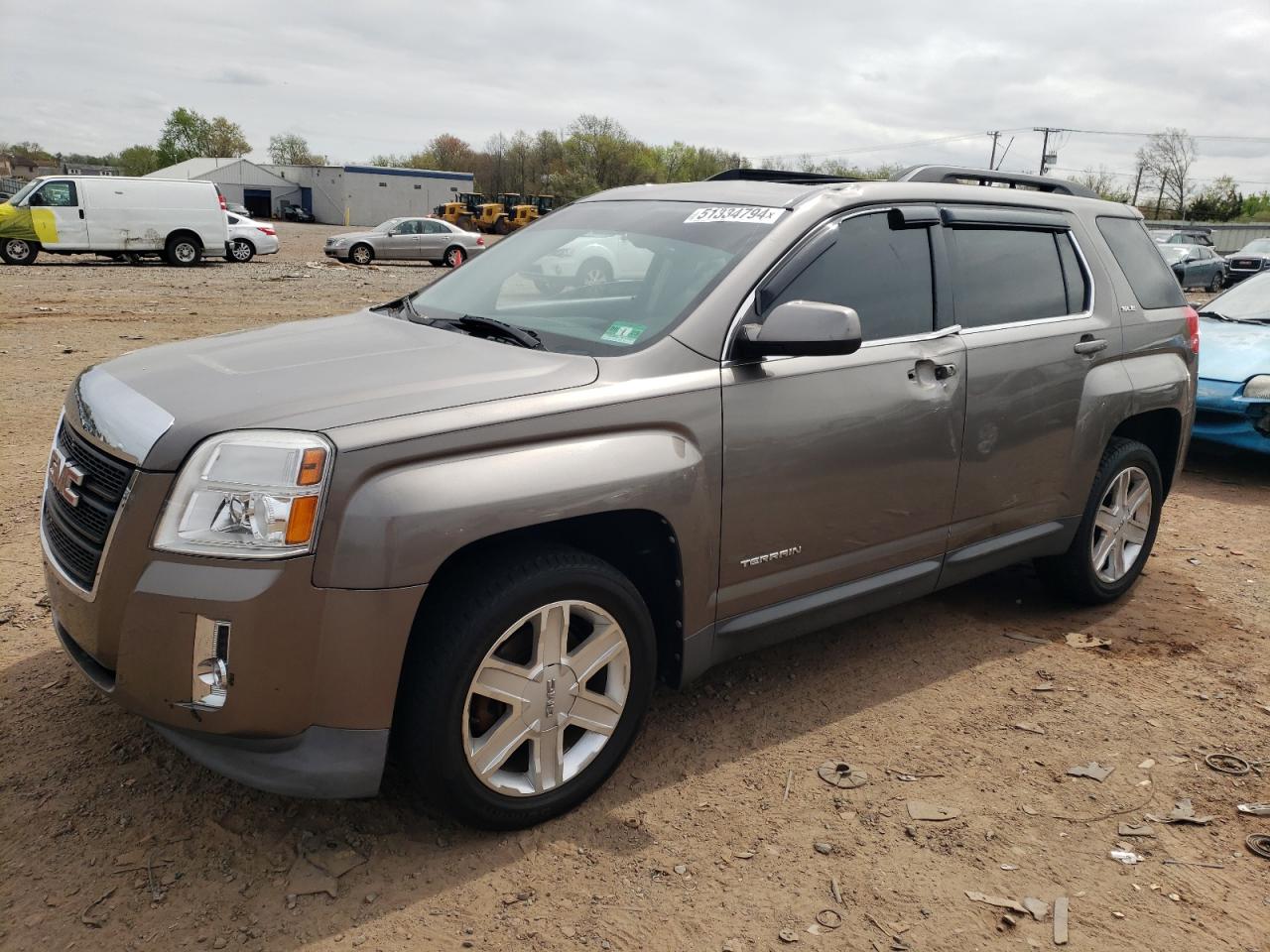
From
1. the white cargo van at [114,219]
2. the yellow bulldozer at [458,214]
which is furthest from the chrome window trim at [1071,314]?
the yellow bulldozer at [458,214]

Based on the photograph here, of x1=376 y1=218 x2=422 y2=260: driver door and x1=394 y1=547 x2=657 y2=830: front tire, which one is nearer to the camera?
x1=394 y1=547 x2=657 y2=830: front tire

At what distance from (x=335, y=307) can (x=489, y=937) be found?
15.0 meters

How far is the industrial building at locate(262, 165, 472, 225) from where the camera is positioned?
69.5 meters

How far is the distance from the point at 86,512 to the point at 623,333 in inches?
62.9

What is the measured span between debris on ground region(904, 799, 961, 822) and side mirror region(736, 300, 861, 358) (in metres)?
1.43

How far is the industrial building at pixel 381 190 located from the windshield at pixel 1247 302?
65789mm

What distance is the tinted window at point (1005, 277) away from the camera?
393 cm

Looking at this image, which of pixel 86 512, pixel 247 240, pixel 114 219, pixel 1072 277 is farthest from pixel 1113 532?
pixel 247 240

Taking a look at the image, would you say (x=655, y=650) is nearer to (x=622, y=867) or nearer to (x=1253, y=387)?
(x=622, y=867)

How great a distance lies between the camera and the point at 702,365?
3.07 m

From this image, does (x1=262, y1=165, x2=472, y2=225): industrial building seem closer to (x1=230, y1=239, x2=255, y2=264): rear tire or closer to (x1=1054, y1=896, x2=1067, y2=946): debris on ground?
(x1=230, y1=239, x2=255, y2=264): rear tire

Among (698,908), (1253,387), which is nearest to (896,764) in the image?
(698,908)

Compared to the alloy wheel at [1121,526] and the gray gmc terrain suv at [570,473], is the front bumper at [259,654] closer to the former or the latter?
the gray gmc terrain suv at [570,473]

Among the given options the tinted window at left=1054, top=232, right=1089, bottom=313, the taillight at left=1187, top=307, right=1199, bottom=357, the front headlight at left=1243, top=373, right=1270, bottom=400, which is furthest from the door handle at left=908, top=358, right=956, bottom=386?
the front headlight at left=1243, top=373, right=1270, bottom=400
